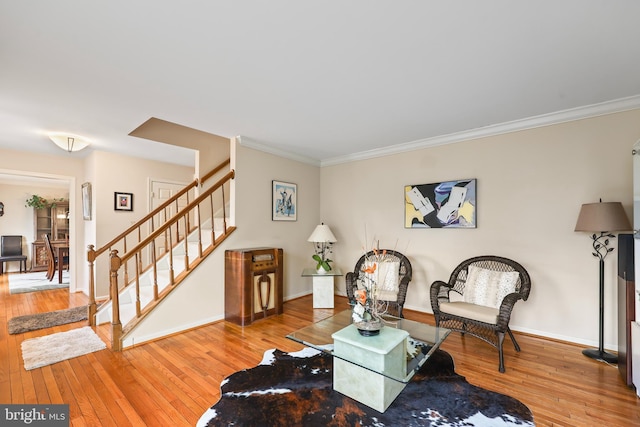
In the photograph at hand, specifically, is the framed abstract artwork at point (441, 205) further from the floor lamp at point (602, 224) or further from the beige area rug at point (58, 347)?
the beige area rug at point (58, 347)

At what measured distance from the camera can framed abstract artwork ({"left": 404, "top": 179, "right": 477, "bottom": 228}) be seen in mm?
3727

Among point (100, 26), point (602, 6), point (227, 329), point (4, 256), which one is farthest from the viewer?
point (4, 256)

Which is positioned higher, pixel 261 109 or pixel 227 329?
pixel 261 109

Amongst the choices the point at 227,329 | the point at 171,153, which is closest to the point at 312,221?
the point at 227,329

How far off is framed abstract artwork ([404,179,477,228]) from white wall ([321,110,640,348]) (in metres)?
0.09

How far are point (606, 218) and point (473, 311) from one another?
143 centimetres

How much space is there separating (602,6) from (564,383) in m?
2.65

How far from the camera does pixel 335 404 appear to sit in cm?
200

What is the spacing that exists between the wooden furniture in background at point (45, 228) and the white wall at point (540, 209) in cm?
892

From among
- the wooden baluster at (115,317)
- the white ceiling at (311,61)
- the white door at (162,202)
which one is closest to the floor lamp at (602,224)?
the white ceiling at (311,61)

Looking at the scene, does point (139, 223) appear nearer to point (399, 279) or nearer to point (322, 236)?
point (322, 236)

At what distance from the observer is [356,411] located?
1926 millimetres

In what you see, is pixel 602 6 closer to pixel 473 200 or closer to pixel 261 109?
pixel 473 200

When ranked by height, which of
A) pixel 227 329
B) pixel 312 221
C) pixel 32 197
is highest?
pixel 32 197
